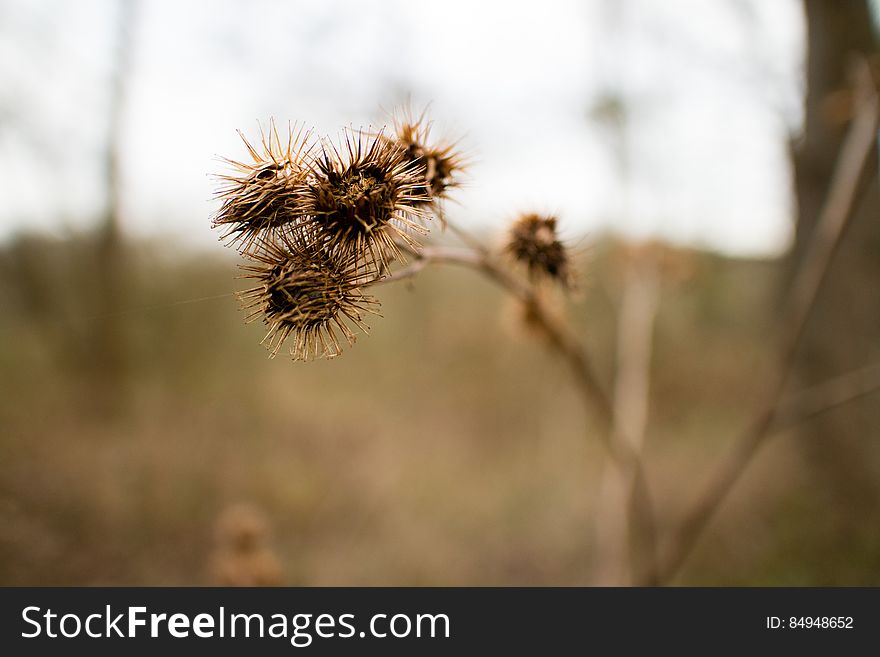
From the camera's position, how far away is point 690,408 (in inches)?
191

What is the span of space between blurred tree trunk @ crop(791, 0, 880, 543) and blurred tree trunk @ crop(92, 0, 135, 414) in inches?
136

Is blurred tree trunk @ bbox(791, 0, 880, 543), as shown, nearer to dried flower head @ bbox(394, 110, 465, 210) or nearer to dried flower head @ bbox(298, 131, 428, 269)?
dried flower head @ bbox(394, 110, 465, 210)

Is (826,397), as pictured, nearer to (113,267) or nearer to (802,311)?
(802,311)

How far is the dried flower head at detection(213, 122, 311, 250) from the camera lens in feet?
2.21

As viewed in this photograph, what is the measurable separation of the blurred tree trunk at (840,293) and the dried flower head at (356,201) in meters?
3.00

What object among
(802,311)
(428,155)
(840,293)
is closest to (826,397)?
(840,293)

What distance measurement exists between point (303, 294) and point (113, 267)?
2.50m

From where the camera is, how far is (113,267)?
266cm

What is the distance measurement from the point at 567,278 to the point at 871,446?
9.61 feet

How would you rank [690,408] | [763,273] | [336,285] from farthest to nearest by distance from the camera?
[690,408] → [763,273] → [336,285]

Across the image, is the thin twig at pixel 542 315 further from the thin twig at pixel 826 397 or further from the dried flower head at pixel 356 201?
the thin twig at pixel 826 397

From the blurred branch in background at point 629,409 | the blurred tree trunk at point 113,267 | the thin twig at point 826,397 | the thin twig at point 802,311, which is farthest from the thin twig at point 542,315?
the blurred tree trunk at point 113,267
